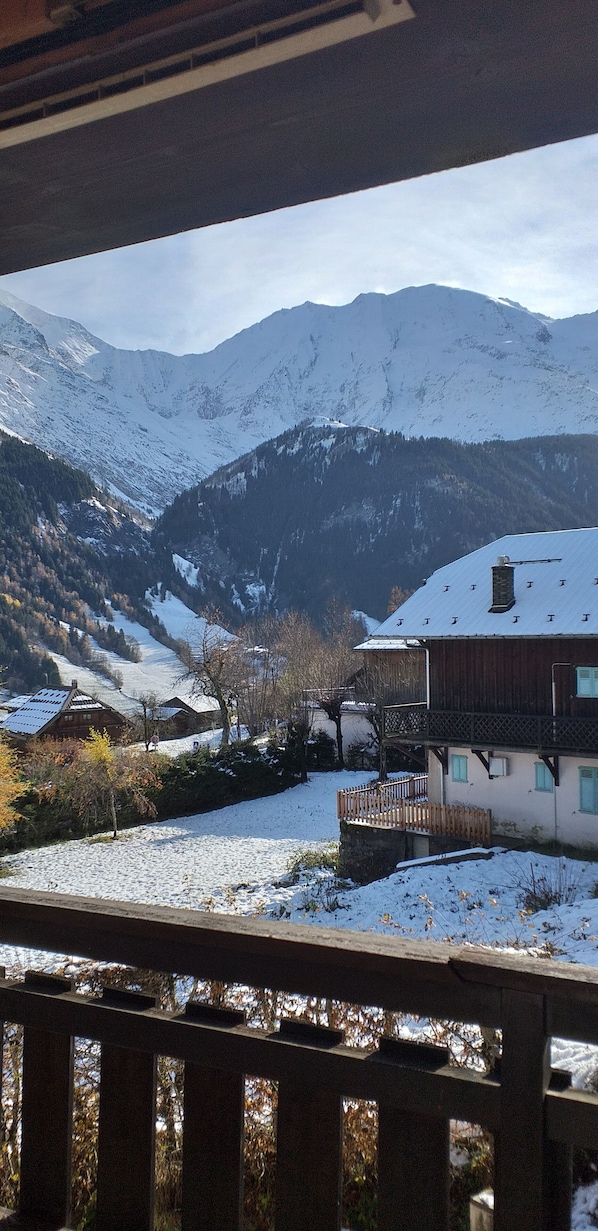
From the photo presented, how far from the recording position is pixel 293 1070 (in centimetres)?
130

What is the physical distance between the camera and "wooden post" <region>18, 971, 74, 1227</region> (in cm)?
153

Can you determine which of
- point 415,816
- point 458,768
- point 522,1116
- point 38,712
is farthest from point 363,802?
point 38,712

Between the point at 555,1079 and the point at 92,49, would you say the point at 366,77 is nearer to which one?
the point at 92,49

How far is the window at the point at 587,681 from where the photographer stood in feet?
54.2

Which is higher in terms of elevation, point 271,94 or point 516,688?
point 271,94

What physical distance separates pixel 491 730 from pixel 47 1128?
661 inches

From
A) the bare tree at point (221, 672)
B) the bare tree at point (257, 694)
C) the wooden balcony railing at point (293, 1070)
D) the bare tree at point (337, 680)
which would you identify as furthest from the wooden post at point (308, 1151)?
the bare tree at point (257, 694)

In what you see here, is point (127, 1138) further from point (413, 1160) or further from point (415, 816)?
point (415, 816)

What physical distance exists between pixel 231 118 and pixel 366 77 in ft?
0.83

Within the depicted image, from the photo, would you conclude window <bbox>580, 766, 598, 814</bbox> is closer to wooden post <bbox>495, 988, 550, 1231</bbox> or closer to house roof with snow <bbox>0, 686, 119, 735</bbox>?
wooden post <bbox>495, 988, 550, 1231</bbox>

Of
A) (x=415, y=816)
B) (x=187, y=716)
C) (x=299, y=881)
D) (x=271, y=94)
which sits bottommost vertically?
(x=299, y=881)

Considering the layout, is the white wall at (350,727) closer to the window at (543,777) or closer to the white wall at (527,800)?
the white wall at (527,800)

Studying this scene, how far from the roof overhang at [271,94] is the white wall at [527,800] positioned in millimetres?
16188

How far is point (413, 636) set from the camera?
1839 centimetres
